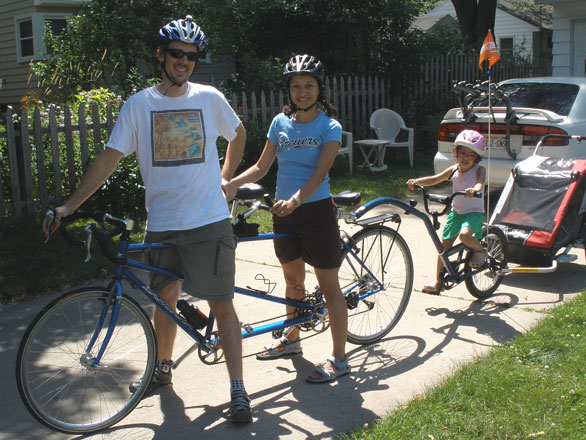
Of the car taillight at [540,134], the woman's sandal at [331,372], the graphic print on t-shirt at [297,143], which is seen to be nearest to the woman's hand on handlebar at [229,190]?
the graphic print on t-shirt at [297,143]

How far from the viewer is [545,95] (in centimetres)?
884

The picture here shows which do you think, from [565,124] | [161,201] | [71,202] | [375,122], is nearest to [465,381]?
[161,201]

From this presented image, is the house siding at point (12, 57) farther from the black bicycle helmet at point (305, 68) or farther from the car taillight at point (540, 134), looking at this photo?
the black bicycle helmet at point (305, 68)

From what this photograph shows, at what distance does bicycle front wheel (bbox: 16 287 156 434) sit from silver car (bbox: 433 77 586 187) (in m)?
4.64

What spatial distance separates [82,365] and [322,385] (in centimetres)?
139

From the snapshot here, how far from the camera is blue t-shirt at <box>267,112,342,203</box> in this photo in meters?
3.94

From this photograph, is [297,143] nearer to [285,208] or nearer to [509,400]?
[285,208]

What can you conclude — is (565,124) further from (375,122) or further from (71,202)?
(71,202)

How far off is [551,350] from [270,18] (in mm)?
13450

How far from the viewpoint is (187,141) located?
137 inches

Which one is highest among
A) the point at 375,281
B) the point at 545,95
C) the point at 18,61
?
the point at 18,61

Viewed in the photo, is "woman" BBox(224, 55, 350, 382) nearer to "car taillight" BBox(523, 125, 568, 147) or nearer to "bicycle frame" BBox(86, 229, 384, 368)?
"bicycle frame" BBox(86, 229, 384, 368)

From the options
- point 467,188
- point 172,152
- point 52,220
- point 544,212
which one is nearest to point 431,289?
point 467,188

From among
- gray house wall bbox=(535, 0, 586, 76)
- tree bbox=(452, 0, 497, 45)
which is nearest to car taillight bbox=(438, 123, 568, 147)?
gray house wall bbox=(535, 0, 586, 76)
